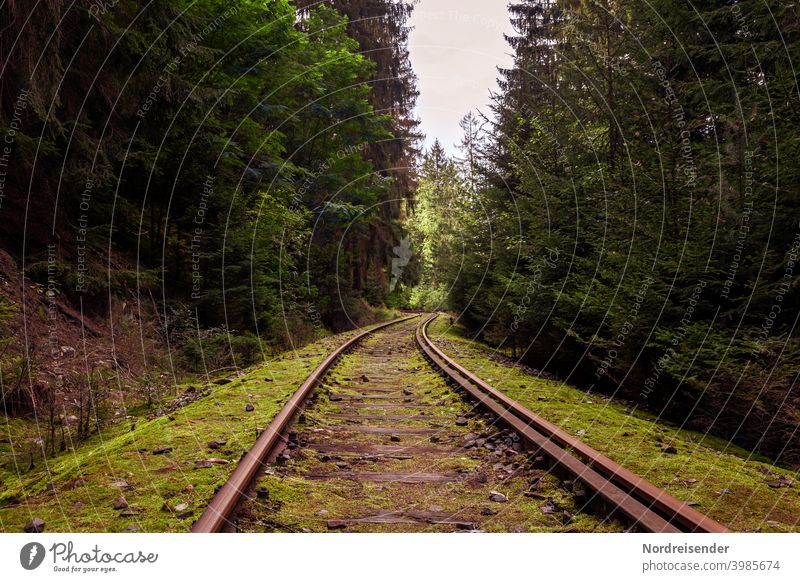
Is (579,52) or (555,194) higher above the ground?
(579,52)

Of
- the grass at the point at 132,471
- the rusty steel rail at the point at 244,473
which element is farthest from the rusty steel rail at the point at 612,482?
the grass at the point at 132,471

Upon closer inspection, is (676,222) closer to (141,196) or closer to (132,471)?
(132,471)

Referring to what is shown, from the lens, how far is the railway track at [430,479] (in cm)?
328

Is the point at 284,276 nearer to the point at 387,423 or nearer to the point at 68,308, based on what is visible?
the point at 68,308

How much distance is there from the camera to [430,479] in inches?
167

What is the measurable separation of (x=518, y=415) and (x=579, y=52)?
10.3 m

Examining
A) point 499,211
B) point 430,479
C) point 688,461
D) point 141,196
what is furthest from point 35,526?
point 499,211

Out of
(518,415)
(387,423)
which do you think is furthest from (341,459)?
(518,415)

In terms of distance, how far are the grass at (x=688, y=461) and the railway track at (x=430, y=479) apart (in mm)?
492

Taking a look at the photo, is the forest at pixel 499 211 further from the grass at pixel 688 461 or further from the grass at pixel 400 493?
the grass at pixel 400 493

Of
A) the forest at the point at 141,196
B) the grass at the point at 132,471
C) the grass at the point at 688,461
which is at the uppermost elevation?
the forest at the point at 141,196

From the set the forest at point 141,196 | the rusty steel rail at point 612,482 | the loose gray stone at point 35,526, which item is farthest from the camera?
the forest at point 141,196

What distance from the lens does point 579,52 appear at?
12438 mm

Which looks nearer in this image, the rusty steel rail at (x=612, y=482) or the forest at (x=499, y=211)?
the rusty steel rail at (x=612, y=482)
